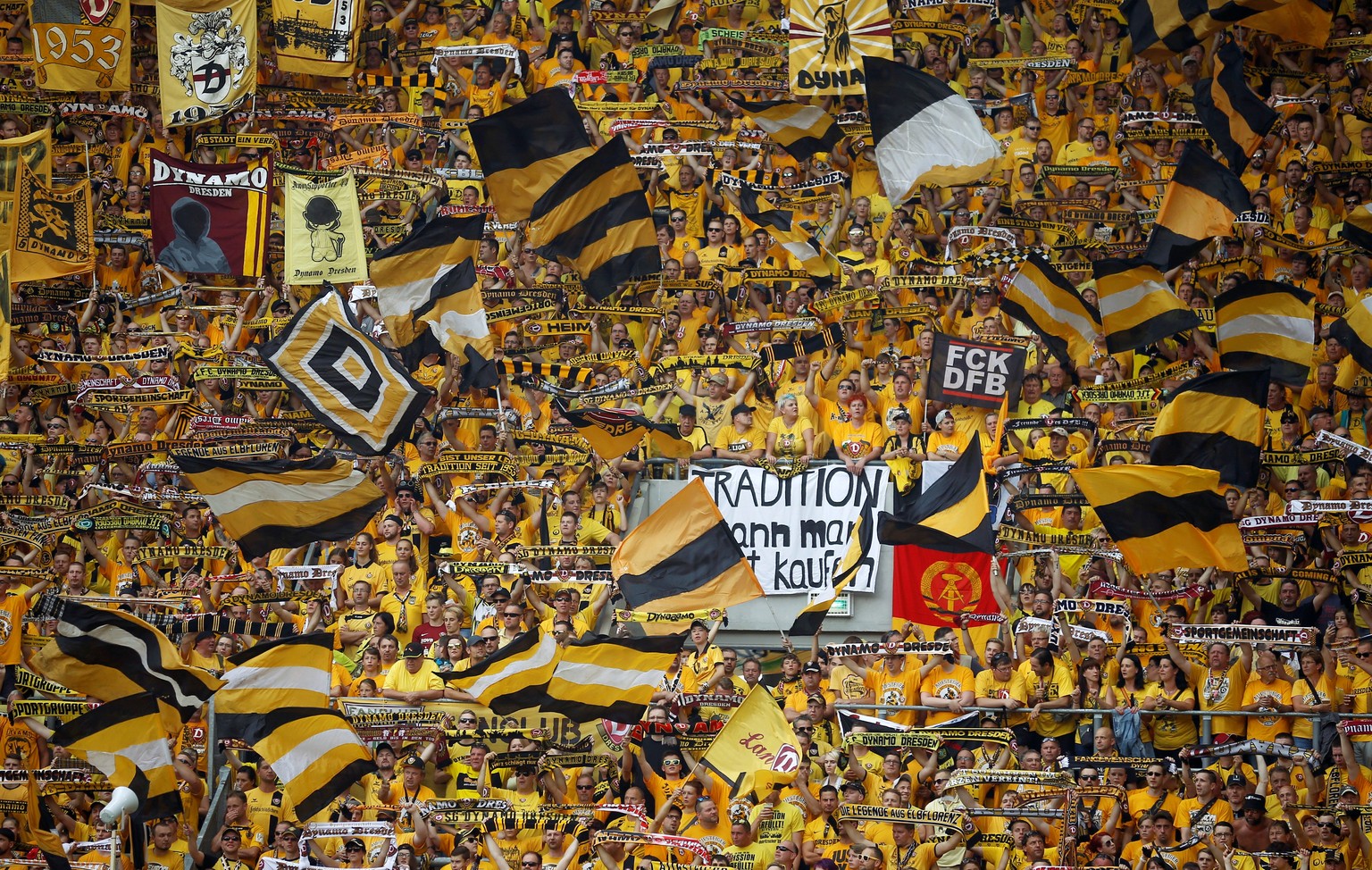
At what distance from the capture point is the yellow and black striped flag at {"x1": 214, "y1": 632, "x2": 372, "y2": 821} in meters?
13.7

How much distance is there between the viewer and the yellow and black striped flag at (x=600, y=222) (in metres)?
16.4

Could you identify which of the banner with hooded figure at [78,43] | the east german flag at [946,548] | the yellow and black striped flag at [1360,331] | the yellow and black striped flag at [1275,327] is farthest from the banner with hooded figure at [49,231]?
the yellow and black striped flag at [1360,331]

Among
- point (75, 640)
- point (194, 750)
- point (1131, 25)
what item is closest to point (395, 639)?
point (194, 750)

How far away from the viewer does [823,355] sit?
1736cm

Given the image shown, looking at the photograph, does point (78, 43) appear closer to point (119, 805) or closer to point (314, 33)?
point (314, 33)

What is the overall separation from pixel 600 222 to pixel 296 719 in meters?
5.22

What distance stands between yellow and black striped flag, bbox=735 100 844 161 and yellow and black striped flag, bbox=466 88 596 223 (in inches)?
112

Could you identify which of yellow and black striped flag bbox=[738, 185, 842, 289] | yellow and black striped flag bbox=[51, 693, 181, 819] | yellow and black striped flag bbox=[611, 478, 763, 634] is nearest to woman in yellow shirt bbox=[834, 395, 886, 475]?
yellow and black striped flag bbox=[738, 185, 842, 289]

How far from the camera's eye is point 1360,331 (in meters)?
16.2

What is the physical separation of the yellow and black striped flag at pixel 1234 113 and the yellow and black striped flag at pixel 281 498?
8189 mm

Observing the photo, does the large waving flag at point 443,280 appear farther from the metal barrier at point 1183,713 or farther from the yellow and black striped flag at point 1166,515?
the yellow and black striped flag at point 1166,515

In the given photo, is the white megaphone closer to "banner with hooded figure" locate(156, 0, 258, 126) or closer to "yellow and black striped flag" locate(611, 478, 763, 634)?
"yellow and black striped flag" locate(611, 478, 763, 634)

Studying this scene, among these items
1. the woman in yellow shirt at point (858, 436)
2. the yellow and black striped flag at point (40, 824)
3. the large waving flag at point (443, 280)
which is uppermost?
the large waving flag at point (443, 280)

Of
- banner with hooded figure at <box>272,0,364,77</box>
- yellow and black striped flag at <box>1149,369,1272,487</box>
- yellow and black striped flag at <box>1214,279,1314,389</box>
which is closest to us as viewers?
yellow and black striped flag at <box>1149,369,1272,487</box>
